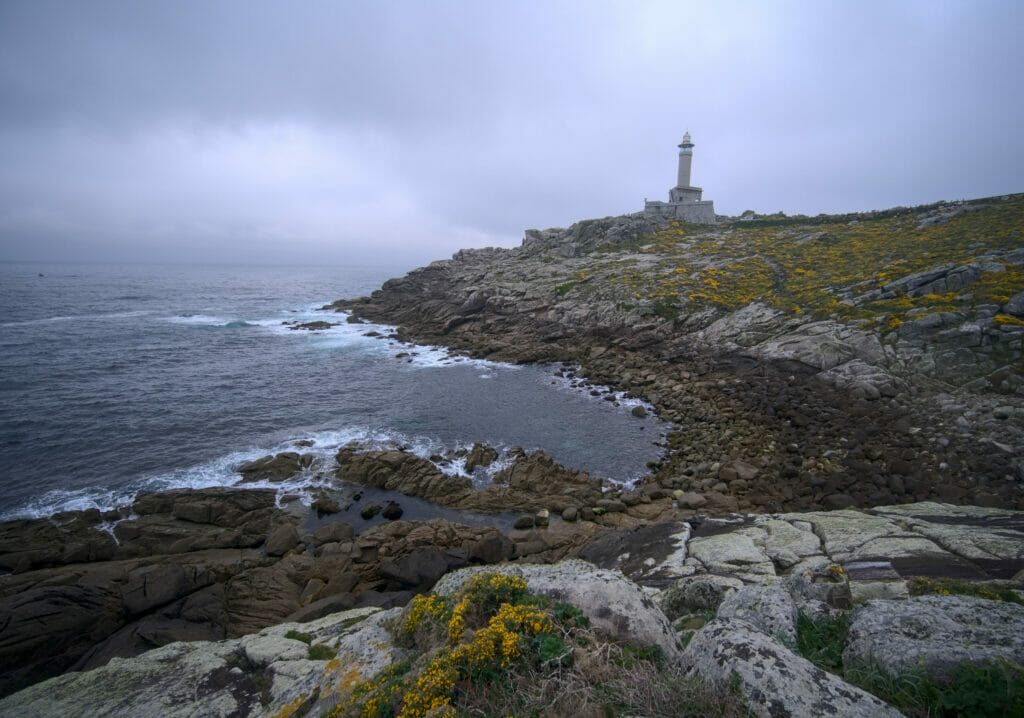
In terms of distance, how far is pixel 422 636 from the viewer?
675cm

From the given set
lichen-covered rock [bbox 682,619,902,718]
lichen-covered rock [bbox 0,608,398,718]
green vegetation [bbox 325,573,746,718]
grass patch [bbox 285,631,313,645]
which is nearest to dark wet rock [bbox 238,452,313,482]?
lichen-covered rock [bbox 0,608,398,718]

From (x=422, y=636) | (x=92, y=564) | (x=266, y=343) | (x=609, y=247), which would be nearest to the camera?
(x=422, y=636)

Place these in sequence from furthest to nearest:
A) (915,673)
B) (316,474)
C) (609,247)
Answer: (609,247), (316,474), (915,673)

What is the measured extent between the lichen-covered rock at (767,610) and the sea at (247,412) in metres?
14.8

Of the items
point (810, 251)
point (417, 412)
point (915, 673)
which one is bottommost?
point (417, 412)

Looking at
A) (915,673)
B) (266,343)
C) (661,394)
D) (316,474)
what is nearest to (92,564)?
(316,474)

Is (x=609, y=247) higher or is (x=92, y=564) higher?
(x=609, y=247)

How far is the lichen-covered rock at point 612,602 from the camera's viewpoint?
581cm

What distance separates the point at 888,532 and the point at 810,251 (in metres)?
47.8

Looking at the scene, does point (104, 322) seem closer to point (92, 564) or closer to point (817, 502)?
point (92, 564)

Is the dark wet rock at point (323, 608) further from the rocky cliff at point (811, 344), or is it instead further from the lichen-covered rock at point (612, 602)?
the rocky cliff at point (811, 344)

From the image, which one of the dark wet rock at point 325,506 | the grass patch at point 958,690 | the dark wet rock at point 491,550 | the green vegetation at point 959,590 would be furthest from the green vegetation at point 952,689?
the dark wet rock at point 325,506

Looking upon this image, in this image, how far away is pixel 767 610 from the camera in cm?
641

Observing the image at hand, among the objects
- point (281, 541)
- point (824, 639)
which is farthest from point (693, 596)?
point (281, 541)
